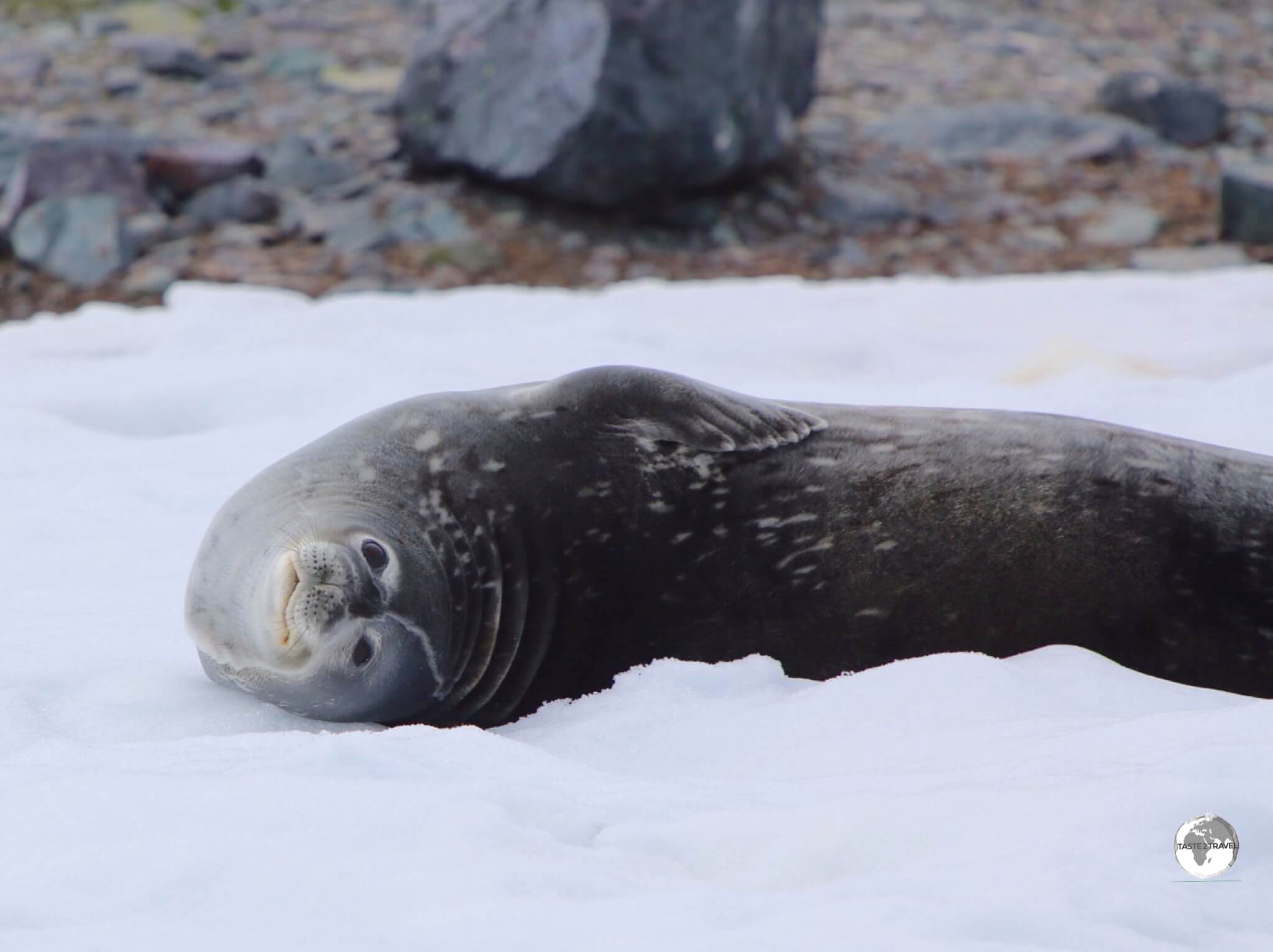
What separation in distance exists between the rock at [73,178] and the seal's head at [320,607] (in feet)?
19.3

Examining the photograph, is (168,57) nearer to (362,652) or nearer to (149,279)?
(149,279)

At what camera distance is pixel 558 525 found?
9.78ft

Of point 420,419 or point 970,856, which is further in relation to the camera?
point 420,419

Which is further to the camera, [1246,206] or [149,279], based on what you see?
[1246,206]

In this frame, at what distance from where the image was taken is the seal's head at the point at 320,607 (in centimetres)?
265

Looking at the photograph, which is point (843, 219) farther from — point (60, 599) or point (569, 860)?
point (569, 860)

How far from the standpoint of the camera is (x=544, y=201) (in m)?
8.49

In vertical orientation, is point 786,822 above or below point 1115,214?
below

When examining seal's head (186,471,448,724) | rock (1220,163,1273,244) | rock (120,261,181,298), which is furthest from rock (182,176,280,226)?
seal's head (186,471,448,724)

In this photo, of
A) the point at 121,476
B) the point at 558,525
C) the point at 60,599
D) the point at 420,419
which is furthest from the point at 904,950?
the point at 121,476

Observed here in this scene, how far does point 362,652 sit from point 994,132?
8.16 metres

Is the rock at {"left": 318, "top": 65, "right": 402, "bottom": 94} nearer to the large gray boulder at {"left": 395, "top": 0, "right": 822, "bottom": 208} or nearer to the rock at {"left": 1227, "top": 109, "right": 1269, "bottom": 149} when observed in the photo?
the large gray boulder at {"left": 395, "top": 0, "right": 822, "bottom": 208}

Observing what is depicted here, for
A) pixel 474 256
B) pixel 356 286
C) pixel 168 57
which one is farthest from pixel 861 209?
pixel 168 57

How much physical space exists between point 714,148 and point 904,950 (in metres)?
7.10
